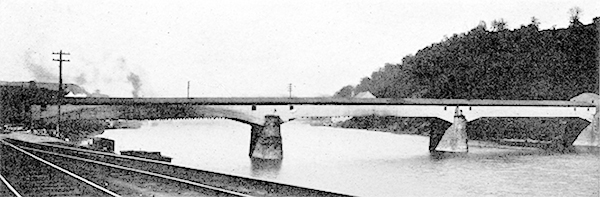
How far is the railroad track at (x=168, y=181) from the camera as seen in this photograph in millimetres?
19391

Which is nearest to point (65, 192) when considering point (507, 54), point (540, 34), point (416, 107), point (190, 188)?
point (190, 188)

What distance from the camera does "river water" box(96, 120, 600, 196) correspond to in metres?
31.7

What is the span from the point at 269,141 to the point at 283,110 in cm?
243

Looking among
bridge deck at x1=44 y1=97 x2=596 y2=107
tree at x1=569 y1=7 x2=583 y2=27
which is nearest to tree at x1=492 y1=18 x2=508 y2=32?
tree at x1=569 y1=7 x2=583 y2=27

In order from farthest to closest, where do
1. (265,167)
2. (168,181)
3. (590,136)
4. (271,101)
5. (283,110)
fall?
(590,136) < (283,110) < (271,101) < (265,167) < (168,181)

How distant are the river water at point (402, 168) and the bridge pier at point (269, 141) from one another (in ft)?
2.80

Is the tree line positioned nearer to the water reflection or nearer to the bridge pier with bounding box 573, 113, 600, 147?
the bridge pier with bounding box 573, 113, 600, 147

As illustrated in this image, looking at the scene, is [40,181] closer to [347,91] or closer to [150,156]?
[150,156]

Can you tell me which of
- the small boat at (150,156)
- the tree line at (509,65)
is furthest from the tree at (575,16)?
the small boat at (150,156)

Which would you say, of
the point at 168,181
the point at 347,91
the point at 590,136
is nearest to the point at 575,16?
the point at 590,136

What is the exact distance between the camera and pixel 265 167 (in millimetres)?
40406

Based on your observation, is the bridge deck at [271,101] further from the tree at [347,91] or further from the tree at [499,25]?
the tree at [347,91]

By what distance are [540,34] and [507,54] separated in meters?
10.3

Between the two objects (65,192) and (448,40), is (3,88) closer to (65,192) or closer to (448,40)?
(65,192)
